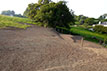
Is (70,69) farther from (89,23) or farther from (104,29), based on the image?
(89,23)

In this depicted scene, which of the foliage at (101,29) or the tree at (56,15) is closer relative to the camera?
the tree at (56,15)

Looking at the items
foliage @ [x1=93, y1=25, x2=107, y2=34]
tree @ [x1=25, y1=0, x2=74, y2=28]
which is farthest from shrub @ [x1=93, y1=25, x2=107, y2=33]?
tree @ [x1=25, y1=0, x2=74, y2=28]

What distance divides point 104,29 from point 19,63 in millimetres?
35167

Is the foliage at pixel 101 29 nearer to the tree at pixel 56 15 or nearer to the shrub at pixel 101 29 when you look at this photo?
the shrub at pixel 101 29

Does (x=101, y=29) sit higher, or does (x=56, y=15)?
(x=56, y=15)

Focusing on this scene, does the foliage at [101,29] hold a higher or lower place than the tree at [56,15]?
lower

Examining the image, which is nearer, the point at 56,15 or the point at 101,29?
the point at 56,15

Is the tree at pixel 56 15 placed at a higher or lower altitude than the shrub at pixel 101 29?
higher

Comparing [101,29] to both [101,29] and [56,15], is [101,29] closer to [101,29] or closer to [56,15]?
[101,29]

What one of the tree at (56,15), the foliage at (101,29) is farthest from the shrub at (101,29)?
the tree at (56,15)

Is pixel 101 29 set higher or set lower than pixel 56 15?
lower

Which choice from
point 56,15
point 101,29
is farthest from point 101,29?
point 56,15

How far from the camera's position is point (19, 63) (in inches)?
195

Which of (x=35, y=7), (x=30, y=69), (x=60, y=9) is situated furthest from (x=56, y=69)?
(x=35, y=7)
